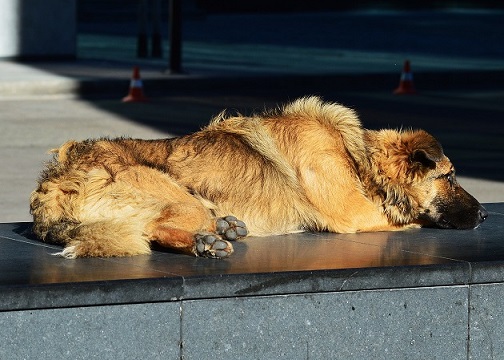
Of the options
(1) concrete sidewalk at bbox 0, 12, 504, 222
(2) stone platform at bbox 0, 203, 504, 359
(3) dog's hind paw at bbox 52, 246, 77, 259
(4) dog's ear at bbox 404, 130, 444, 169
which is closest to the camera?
Answer: (2) stone platform at bbox 0, 203, 504, 359

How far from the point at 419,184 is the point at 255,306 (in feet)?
5.48

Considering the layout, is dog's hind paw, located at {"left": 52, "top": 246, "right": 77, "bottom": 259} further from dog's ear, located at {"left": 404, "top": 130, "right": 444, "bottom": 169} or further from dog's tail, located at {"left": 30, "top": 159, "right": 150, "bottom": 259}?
dog's ear, located at {"left": 404, "top": 130, "right": 444, "bottom": 169}

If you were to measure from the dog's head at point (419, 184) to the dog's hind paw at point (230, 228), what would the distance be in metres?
0.86

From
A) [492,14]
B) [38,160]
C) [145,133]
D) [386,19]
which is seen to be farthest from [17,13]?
[492,14]

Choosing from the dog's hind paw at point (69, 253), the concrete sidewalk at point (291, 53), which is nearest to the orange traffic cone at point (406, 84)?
the concrete sidewalk at point (291, 53)

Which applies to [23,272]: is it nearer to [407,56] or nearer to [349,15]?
[407,56]

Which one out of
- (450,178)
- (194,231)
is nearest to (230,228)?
(194,231)

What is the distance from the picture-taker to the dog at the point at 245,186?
5879mm

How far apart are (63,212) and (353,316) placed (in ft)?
5.00

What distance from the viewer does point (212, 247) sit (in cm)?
574

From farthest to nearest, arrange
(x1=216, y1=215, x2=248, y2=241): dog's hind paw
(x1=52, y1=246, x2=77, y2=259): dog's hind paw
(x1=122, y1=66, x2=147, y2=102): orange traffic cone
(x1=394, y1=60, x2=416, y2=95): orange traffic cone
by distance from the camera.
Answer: (x1=394, y1=60, x2=416, y2=95): orange traffic cone < (x1=122, y1=66, x2=147, y2=102): orange traffic cone < (x1=216, y1=215, x2=248, y2=241): dog's hind paw < (x1=52, y1=246, x2=77, y2=259): dog's hind paw

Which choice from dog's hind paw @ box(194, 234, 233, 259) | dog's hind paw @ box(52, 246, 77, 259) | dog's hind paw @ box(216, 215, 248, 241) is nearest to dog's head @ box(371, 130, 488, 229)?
dog's hind paw @ box(216, 215, 248, 241)

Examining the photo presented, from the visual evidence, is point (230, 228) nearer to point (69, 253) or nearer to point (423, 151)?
point (69, 253)

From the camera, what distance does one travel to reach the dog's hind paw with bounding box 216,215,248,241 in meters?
6.09
